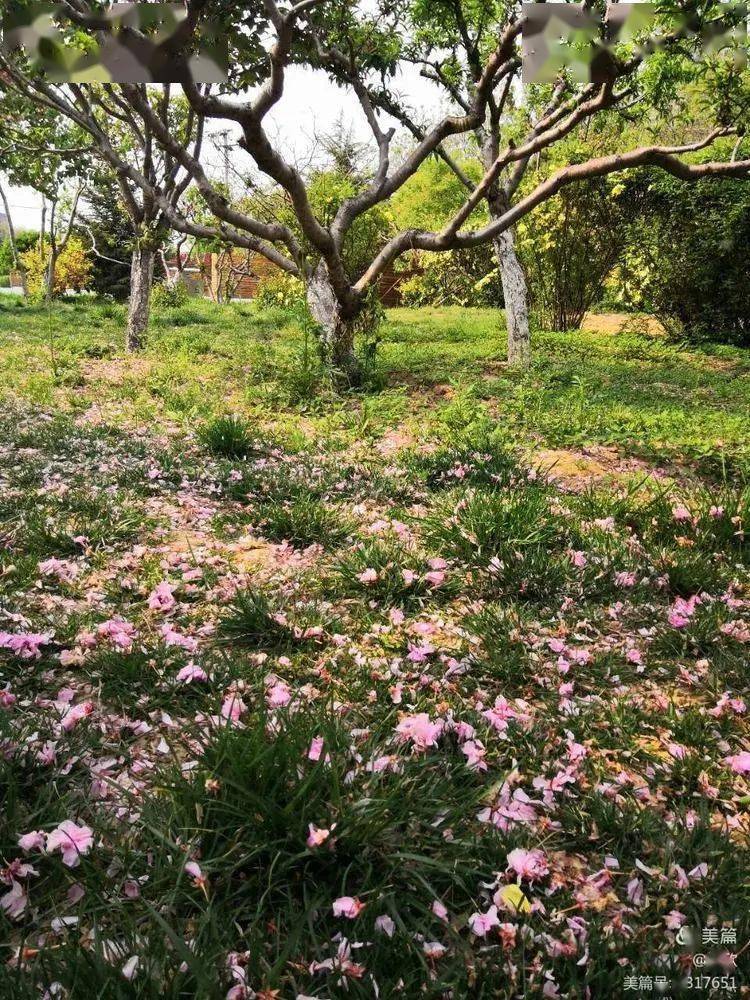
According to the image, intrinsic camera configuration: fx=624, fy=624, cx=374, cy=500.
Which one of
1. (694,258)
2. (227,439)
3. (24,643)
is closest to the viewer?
(24,643)

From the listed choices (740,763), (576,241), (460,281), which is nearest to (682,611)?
(740,763)

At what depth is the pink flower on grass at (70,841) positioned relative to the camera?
154 centimetres

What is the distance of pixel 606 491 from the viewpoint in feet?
13.6

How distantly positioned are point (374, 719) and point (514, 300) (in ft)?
29.0

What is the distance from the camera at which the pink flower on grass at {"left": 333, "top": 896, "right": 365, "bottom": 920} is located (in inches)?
56.7

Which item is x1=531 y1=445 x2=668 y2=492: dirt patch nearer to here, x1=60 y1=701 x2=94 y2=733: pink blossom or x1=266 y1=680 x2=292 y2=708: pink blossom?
x1=266 y1=680 x2=292 y2=708: pink blossom

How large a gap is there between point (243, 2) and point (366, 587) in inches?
183

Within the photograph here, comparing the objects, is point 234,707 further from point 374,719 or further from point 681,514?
point 681,514

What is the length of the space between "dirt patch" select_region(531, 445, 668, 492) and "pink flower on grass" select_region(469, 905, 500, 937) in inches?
126

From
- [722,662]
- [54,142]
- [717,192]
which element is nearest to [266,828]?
[722,662]

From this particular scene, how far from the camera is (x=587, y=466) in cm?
477

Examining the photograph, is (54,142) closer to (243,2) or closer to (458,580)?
(243,2)

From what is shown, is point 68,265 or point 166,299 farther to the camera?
point 68,265

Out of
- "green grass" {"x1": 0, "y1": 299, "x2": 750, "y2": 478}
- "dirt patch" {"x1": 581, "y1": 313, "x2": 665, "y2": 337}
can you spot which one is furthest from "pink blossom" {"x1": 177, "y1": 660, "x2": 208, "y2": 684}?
"dirt patch" {"x1": 581, "y1": 313, "x2": 665, "y2": 337}
